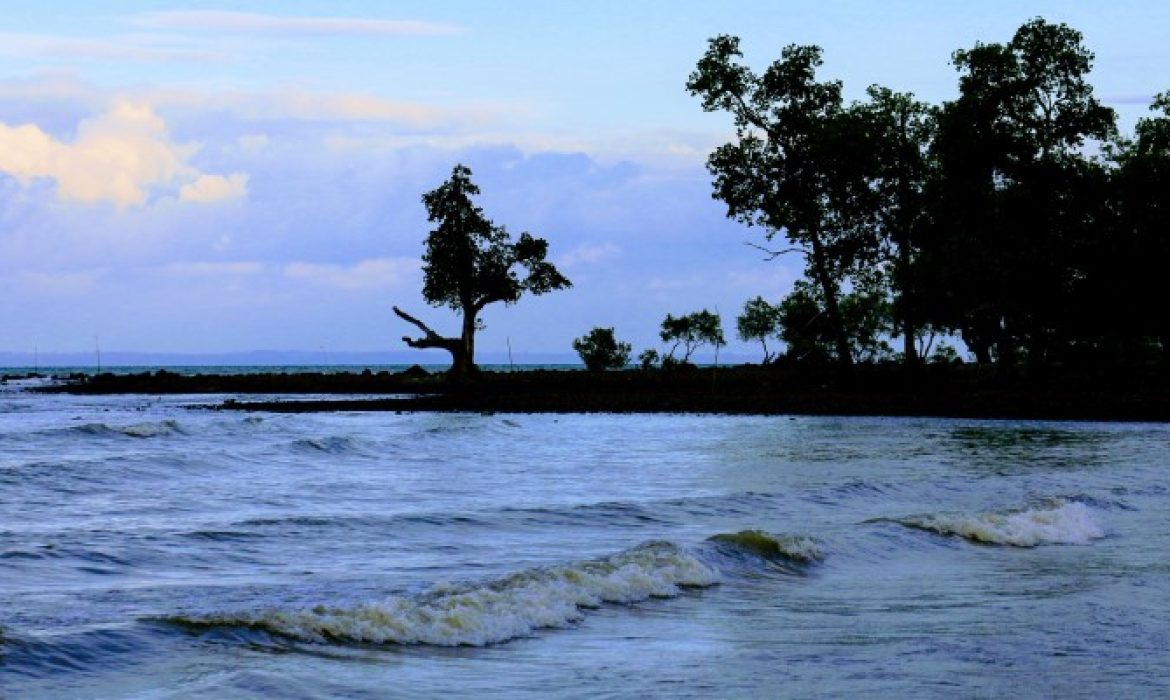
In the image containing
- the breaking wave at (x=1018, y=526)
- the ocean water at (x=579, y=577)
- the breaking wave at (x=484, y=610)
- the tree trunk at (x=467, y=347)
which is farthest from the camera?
the tree trunk at (x=467, y=347)

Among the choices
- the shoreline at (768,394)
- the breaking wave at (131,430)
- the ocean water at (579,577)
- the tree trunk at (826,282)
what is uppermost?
the tree trunk at (826,282)

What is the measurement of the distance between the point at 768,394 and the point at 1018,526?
43.1 metres

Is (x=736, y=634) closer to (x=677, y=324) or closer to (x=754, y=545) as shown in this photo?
(x=754, y=545)

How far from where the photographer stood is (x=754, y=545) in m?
18.5

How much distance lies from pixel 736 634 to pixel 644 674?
2121 mm

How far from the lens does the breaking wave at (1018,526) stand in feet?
66.4

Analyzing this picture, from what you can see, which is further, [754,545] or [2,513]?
[2,513]

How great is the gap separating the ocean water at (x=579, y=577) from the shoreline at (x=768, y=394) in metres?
20.5

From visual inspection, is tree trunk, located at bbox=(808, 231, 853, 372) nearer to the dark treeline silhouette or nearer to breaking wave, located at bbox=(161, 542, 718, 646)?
the dark treeline silhouette

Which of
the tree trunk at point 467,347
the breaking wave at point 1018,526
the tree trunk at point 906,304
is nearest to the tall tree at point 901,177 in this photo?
the tree trunk at point 906,304

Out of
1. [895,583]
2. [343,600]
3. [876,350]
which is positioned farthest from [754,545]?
[876,350]

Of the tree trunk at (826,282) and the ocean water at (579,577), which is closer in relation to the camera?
the ocean water at (579,577)

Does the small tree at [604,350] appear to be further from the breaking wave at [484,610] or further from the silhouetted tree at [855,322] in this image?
the breaking wave at [484,610]

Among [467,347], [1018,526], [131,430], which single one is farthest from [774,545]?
[467,347]
